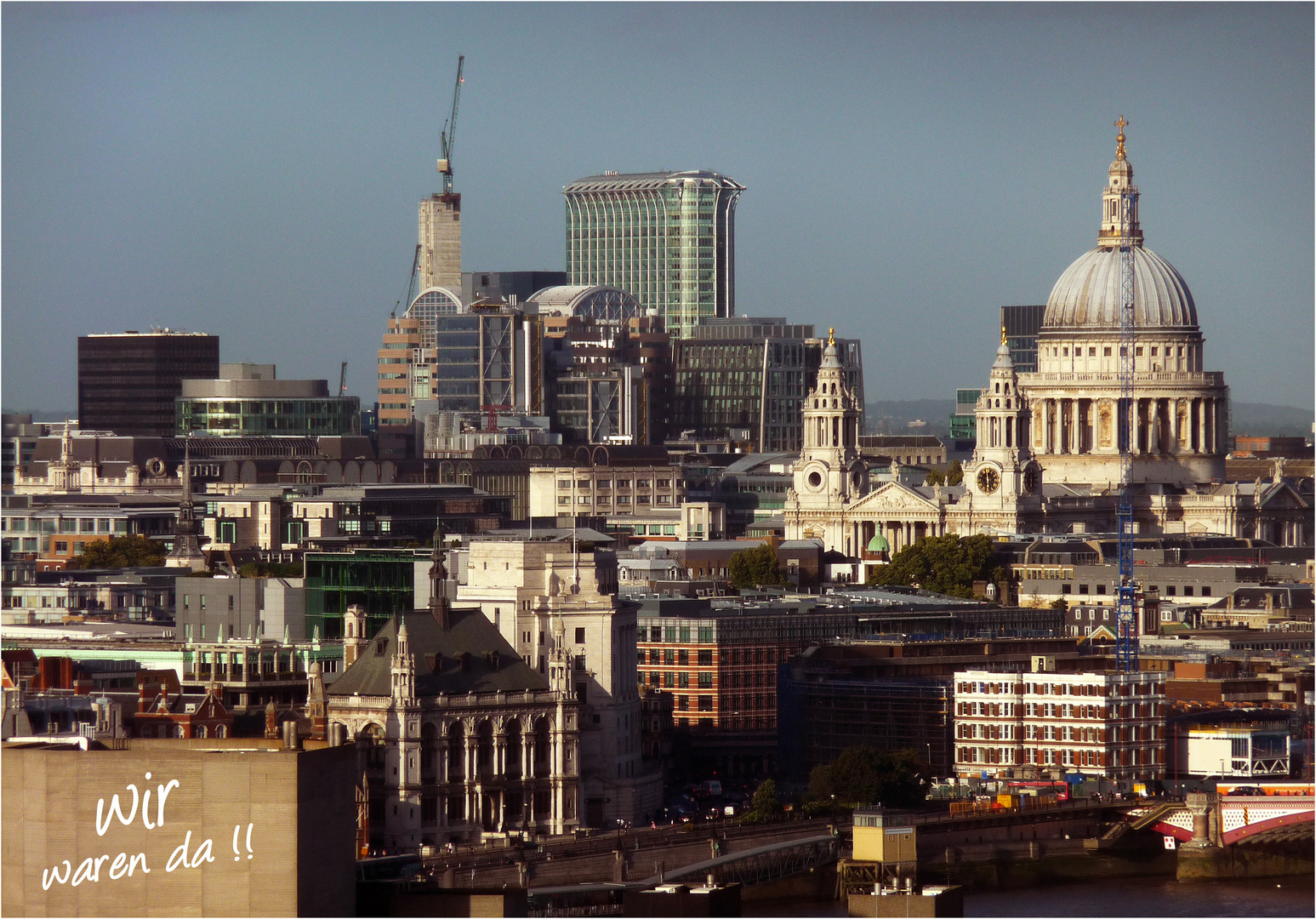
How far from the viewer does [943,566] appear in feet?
631

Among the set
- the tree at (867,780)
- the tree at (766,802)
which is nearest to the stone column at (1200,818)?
the tree at (867,780)

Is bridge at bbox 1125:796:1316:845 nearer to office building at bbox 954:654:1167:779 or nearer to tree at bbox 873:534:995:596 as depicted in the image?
office building at bbox 954:654:1167:779

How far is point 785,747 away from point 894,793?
481 inches

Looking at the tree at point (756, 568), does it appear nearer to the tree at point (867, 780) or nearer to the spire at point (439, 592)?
the spire at point (439, 592)

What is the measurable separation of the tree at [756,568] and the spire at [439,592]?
49.4 meters

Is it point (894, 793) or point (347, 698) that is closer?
point (347, 698)

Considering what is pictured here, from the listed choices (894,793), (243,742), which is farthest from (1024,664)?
(243,742)

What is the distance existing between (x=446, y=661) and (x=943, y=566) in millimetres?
71930

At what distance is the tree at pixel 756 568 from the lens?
187 m

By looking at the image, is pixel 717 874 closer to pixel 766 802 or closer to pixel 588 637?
pixel 766 802

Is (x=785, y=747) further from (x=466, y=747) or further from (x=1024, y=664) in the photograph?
(x=466, y=747)

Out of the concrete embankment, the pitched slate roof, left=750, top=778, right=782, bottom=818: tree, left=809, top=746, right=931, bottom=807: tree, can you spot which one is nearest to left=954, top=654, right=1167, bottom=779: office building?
left=809, top=746, right=931, bottom=807: tree

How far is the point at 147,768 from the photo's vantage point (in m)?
103

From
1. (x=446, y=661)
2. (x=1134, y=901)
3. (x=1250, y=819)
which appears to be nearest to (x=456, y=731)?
(x=446, y=661)
